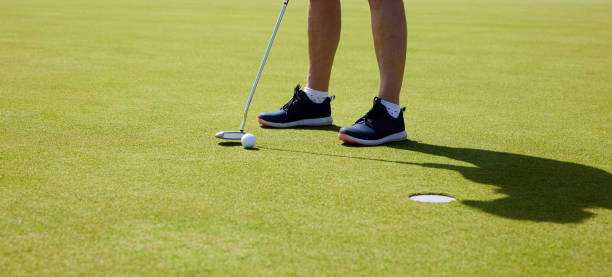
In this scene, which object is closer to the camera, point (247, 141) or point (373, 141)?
point (247, 141)

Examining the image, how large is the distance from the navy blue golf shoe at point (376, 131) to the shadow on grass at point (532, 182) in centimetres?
5

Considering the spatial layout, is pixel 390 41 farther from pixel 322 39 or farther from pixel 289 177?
pixel 289 177

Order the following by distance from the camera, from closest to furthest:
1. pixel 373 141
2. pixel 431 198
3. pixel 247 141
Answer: pixel 431 198
pixel 247 141
pixel 373 141

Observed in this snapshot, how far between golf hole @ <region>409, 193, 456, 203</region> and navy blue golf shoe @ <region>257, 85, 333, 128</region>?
122 cm

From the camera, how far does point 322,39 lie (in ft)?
11.2

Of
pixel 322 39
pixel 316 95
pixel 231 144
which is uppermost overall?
pixel 322 39

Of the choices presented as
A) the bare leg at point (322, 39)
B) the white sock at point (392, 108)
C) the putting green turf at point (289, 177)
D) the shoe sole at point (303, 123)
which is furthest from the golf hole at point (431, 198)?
the bare leg at point (322, 39)

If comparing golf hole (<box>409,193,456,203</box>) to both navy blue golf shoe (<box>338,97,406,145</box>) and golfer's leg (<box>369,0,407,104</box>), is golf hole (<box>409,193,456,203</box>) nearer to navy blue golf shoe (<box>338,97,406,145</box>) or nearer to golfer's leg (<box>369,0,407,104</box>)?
navy blue golf shoe (<box>338,97,406,145</box>)

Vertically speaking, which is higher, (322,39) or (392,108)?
(322,39)

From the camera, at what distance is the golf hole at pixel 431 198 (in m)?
2.10

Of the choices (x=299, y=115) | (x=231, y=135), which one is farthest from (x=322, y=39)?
(x=231, y=135)

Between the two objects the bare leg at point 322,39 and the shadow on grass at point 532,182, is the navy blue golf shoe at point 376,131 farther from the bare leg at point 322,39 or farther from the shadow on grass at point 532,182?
the bare leg at point 322,39

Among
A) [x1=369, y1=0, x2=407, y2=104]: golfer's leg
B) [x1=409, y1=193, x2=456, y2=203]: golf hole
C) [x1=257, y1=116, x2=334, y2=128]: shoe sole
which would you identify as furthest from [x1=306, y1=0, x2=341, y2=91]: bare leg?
[x1=409, y1=193, x2=456, y2=203]: golf hole

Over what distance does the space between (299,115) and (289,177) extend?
3.40 feet
